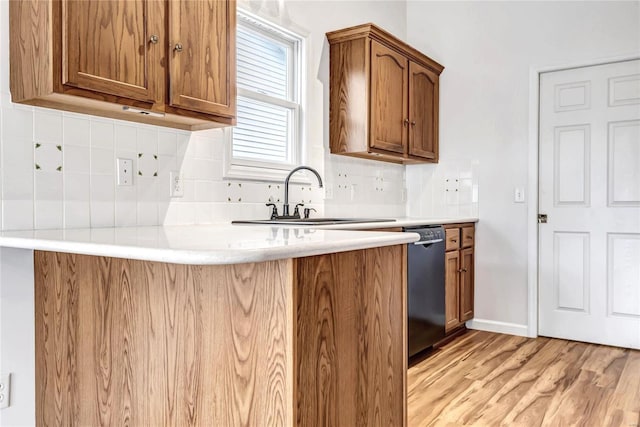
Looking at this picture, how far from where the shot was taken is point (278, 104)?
9.86 feet

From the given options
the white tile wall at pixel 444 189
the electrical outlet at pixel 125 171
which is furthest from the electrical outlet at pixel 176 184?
the white tile wall at pixel 444 189

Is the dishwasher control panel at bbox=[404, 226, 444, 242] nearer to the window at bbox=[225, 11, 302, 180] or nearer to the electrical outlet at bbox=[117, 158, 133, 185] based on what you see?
the window at bbox=[225, 11, 302, 180]

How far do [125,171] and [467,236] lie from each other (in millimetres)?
2640

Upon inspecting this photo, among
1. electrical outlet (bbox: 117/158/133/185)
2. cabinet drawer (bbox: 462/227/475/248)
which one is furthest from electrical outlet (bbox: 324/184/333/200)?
electrical outlet (bbox: 117/158/133/185)

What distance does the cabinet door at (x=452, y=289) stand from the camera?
341 centimetres

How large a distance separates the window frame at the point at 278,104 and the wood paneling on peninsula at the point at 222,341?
1135 millimetres

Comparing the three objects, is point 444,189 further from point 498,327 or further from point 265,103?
point 265,103

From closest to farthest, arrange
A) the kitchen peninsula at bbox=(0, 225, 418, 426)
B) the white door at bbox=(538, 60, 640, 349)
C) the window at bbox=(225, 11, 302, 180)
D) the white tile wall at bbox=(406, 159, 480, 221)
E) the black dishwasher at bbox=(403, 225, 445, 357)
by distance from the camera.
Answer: the kitchen peninsula at bbox=(0, 225, 418, 426), the window at bbox=(225, 11, 302, 180), the black dishwasher at bbox=(403, 225, 445, 357), the white door at bbox=(538, 60, 640, 349), the white tile wall at bbox=(406, 159, 480, 221)

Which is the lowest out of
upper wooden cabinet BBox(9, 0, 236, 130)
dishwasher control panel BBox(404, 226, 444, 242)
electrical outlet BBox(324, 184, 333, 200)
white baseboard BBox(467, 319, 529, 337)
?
white baseboard BBox(467, 319, 529, 337)

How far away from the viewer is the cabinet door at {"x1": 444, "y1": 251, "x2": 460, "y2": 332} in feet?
11.2

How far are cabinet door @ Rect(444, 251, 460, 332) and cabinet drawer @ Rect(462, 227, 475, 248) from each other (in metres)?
0.16

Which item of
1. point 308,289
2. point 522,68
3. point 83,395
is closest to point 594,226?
point 522,68

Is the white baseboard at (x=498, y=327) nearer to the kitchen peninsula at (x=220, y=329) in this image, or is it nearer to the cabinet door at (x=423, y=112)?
the cabinet door at (x=423, y=112)

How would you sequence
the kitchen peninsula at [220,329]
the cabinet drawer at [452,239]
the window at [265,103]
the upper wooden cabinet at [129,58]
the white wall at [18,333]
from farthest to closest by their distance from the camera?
the cabinet drawer at [452,239] < the window at [265,103] < the white wall at [18,333] < the upper wooden cabinet at [129,58] < the kitchen peninsula at [220,329]
